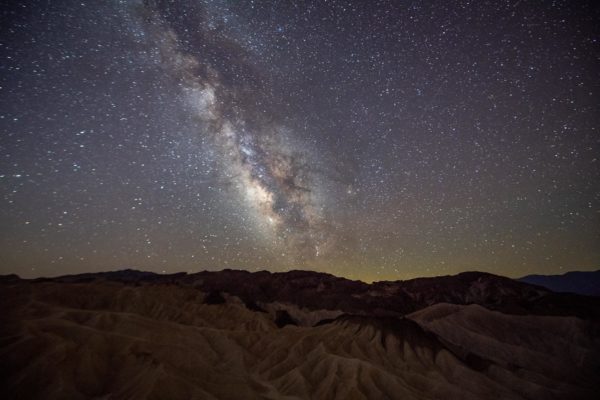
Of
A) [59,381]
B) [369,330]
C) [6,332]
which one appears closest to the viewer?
[59,381]

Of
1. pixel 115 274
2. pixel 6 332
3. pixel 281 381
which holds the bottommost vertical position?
pixel 281 381

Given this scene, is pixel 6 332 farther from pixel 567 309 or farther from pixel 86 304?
pixel 567 309

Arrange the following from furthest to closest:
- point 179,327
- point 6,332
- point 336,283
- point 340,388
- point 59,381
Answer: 1. point 336,283
2. point 179,327
3. point 340,388
4. point 6,332
5. point 59,381

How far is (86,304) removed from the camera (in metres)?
70.4

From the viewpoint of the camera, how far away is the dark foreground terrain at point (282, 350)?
3850 centimetres

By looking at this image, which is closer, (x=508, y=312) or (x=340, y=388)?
(x=340, y=388)

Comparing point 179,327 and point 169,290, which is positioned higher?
point 169,290

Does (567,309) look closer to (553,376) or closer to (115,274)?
(553,376)

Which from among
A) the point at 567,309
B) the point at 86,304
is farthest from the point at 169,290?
the point at 567,309

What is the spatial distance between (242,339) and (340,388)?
87.1ft

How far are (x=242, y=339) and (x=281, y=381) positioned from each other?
1767cm

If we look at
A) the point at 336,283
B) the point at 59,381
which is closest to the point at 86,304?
the point at 59,381

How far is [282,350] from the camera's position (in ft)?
203

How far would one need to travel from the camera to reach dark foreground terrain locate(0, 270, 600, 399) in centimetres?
3850
